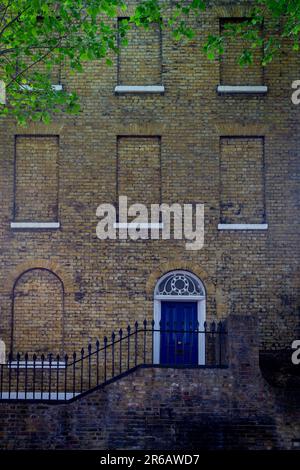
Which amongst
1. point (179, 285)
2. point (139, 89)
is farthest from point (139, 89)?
point (179, 285)

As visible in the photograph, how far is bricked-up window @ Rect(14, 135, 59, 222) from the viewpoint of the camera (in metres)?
18.2

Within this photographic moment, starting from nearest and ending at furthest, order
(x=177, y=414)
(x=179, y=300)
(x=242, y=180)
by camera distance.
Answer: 1. (x=177, y=414)
2. (x=179, y=300)
3. (x=242, y=180)

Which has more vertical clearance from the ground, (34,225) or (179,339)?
(34,225)

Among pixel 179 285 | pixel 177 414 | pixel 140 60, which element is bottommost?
pixel 177 414

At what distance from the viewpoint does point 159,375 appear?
1453 centimetres

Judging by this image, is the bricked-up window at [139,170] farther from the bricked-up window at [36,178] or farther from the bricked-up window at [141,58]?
the bricked-up window at [36,178]

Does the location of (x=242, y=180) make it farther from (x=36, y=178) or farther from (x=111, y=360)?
(x=111, y=360)

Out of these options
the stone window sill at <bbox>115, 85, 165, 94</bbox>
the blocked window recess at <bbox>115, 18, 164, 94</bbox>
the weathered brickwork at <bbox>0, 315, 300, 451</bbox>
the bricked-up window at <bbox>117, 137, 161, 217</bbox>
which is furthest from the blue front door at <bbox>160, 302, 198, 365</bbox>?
the blocked window recess at <bbox>115, 18, 164, 94</bbox>

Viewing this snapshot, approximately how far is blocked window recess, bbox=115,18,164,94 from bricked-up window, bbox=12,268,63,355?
5191 millimetres

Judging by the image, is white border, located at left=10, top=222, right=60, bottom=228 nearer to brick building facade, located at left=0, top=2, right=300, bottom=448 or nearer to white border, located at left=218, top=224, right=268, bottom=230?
brick building facade, located at left=0, top=2, right=300, bottom=448

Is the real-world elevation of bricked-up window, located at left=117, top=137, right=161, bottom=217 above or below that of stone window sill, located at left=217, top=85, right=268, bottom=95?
below

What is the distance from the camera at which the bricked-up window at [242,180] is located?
18.2m

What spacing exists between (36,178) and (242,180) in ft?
16.6

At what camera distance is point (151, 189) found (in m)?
18.2
